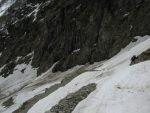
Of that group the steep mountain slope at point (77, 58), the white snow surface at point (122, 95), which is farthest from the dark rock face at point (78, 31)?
the white snow surface at point (122, 95)

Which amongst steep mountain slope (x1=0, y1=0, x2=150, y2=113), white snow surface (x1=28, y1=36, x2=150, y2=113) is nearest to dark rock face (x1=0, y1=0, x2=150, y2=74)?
steep mountain slope (x1=0, y1=0, x2=150, y2=113)

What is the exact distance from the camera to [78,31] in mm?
78125

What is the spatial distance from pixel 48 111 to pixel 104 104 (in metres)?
6.47

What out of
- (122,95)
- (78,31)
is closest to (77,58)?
(78,31)

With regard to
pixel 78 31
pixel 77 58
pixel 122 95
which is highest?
pixel 78 31

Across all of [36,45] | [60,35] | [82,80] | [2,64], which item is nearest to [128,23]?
[60,35]

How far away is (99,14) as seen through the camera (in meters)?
72.6

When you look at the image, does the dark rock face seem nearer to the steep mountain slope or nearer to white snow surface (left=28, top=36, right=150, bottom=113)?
the steep mountain slope

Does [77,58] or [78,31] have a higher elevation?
[78,31]

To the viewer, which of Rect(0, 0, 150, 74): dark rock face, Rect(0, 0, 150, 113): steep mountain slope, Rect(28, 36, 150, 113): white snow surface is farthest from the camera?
Rect(0, 0, 150, 74): dark rock face

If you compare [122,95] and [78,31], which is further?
[78,31]

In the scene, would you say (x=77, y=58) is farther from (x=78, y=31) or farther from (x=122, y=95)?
(x=122, y=95)

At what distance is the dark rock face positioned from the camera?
62.7m

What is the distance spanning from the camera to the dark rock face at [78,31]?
6272 centimetres
